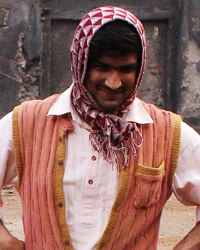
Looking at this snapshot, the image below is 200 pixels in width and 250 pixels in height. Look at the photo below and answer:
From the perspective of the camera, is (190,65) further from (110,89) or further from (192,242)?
(110,89)

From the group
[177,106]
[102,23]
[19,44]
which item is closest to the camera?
[102,23]

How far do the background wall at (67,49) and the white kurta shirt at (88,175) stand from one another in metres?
6.56

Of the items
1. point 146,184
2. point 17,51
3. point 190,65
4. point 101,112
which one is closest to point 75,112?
point 101,112

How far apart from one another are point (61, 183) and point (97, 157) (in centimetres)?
18

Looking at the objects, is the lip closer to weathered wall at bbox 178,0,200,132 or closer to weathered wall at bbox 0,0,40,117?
weathered wall at bbox 0,0,40,117

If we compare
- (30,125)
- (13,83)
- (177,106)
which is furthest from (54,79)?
(30,125)

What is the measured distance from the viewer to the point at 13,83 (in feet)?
30.5

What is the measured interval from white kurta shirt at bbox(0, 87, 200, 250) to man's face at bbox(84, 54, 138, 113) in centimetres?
18

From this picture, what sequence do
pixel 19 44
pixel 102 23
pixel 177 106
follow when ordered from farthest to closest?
pixel 177 106 < pixel 19 44 < pixel 102 23

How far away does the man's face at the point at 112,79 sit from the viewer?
259cm

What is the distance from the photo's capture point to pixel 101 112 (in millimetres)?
2727

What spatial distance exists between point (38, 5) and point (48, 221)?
709 centimetres

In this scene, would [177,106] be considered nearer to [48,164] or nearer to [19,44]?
[19,44]

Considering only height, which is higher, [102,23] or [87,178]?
[102,23]
